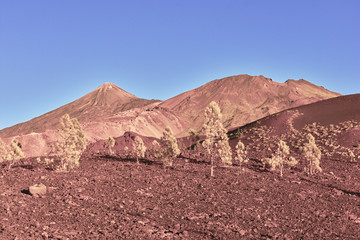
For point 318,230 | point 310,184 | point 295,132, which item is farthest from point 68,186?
point 295,132

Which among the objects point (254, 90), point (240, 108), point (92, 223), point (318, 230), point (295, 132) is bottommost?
point (318, 230)

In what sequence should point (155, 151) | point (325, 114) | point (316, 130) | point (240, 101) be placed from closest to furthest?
point (155, 151) → point (316, 130) → point (325, 114) → point (240, 101)

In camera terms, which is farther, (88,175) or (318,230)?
(88,175)

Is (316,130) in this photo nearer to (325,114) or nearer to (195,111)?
(325,114)

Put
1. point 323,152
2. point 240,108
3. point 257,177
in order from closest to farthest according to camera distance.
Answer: point 257,177 → point 323,152 → point 240,108

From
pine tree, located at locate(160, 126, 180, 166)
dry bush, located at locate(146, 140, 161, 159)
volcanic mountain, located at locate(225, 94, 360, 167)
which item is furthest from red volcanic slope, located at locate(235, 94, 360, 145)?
pine tree, located at locate(160, 126, 180, 166)

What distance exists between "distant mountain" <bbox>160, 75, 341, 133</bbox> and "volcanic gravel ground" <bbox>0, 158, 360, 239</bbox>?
4615 inches

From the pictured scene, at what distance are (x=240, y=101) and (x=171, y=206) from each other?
162571mm

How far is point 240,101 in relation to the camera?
17788 cm

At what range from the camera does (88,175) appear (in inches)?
1082

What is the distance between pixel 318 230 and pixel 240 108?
15419 centimetres

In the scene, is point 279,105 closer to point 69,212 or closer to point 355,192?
point 355,192

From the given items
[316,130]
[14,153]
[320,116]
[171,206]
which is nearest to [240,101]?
[320,116]

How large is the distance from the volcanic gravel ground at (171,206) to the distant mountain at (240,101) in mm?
117224
